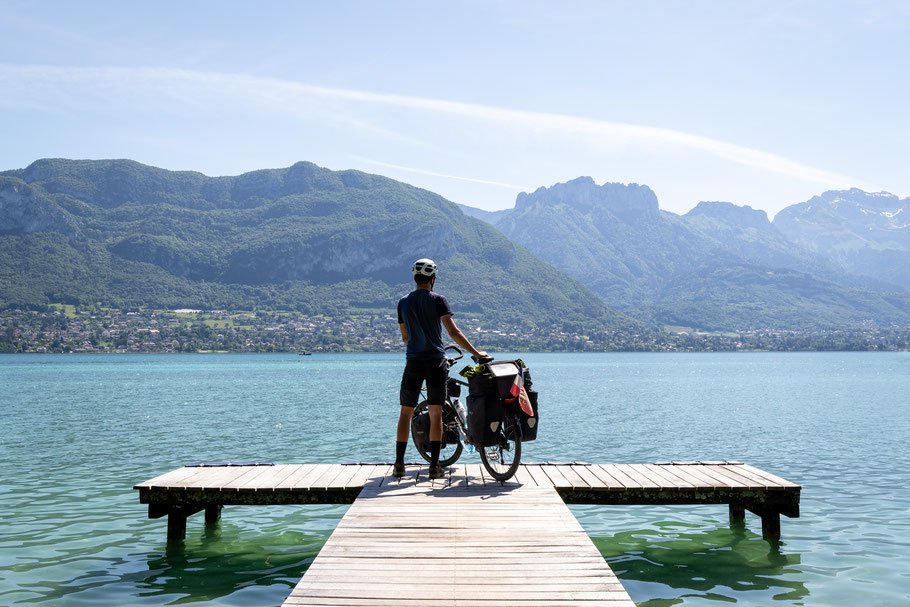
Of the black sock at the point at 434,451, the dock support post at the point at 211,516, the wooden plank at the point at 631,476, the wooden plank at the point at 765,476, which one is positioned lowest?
the dock support post at the point at 211,516

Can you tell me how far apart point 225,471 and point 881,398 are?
62475mm

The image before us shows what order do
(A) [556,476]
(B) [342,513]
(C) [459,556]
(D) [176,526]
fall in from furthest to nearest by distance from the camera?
(B) [342,513], (D) [176,526], (A) [556,476], (C) [459,556]

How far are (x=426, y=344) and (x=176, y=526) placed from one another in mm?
5327

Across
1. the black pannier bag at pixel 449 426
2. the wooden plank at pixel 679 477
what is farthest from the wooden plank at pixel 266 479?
the wooden plank at pixel 679 477

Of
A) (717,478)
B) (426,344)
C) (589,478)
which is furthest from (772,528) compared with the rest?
(426,344)

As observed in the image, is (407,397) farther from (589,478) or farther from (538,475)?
(589,478)

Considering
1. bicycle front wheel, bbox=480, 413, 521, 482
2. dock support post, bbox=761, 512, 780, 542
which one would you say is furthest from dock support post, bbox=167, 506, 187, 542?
dock support post, bbox=761, 512, 780, 542

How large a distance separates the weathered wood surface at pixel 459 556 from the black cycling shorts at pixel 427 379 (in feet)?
4.55

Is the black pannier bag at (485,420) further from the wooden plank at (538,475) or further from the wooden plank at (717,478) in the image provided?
the wooden plank at (717,478)

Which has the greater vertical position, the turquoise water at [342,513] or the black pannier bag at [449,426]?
the black pannier bag at [449,426]

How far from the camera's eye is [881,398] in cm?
6400

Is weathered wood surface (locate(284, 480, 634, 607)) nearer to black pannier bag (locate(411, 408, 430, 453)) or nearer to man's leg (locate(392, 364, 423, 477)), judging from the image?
man's leg (locate(392, 364, 423, 477))

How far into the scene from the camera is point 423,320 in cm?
1148

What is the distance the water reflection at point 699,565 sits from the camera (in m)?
10.9
